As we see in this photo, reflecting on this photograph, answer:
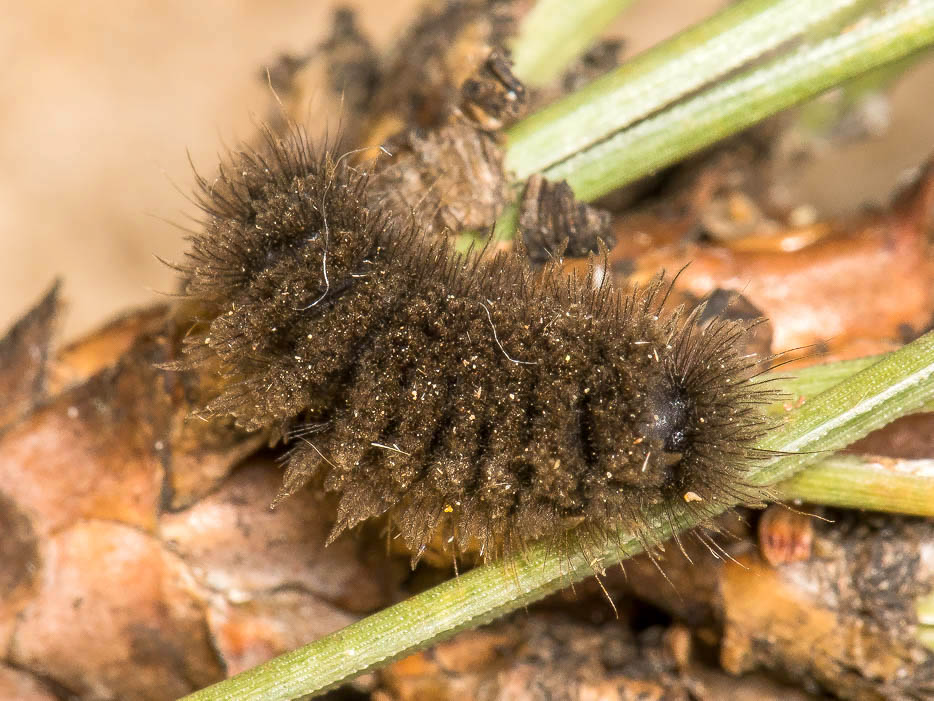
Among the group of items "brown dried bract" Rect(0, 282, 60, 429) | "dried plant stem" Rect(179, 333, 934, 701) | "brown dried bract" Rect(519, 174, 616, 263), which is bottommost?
"dried plant stem" Rect(179, 333, 934, 701)

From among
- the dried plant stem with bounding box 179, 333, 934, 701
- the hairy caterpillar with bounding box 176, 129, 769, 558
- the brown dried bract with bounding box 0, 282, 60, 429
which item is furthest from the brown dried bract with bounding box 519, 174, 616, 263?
the brown dried bract with bounding box 0, 282, 60, 429

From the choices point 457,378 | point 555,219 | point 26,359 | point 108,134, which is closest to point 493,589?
point 457,378

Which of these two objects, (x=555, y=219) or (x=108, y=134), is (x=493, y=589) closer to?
(x=555, y=219)

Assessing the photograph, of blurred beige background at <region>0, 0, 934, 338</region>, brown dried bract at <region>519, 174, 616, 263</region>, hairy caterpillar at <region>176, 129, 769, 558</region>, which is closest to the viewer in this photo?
hairy caterpillar at <region>176, 129, 769, 558</region>

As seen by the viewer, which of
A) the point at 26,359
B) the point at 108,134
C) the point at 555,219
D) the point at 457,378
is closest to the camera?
the point at 457,378

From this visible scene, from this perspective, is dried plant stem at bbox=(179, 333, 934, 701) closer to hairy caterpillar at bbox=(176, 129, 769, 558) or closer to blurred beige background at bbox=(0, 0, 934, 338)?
hairy caterpillar at bbox=(176, 129, 769, 558)

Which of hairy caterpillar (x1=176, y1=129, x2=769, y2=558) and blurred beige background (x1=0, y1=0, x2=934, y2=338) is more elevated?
blurred beige background (x1=0, y1=0, x2=934, y2=338)

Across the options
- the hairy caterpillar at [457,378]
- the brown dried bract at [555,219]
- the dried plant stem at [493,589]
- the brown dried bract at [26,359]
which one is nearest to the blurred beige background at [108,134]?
the brown dried bract at [26,359]
